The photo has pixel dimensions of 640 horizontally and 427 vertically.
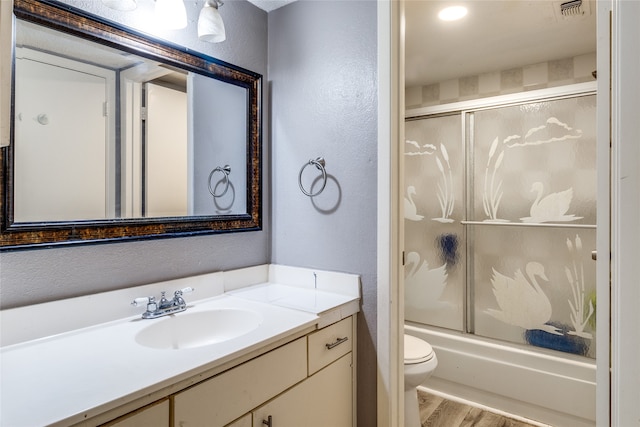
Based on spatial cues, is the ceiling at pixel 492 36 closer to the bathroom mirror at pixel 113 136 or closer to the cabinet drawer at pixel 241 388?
the bathroom mirror at pixel 113 136

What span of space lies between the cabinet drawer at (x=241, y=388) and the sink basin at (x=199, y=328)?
7.2 inches

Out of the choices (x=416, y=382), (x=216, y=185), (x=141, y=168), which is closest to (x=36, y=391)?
(x=141, y=168)

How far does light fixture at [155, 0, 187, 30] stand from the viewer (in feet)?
4.49

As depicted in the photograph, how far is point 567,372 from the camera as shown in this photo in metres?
2.16

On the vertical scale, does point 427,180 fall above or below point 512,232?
above

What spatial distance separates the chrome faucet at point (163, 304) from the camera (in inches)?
53.0

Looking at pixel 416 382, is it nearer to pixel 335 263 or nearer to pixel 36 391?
pixel 335 263

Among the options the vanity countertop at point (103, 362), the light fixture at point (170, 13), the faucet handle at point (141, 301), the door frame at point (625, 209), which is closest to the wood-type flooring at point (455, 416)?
the vanity countertop at point (103, 362)

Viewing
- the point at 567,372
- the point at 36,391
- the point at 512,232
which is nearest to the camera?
the point at 36,391

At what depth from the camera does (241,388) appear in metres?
1.08

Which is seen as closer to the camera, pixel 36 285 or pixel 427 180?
pixel 36 285

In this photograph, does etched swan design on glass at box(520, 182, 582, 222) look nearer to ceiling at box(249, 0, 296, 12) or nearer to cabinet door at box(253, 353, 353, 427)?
cabinet door at box(253, 353, 353, 427)

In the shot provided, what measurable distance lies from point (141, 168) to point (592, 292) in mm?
2589

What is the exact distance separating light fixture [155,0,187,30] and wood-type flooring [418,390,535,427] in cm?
236
